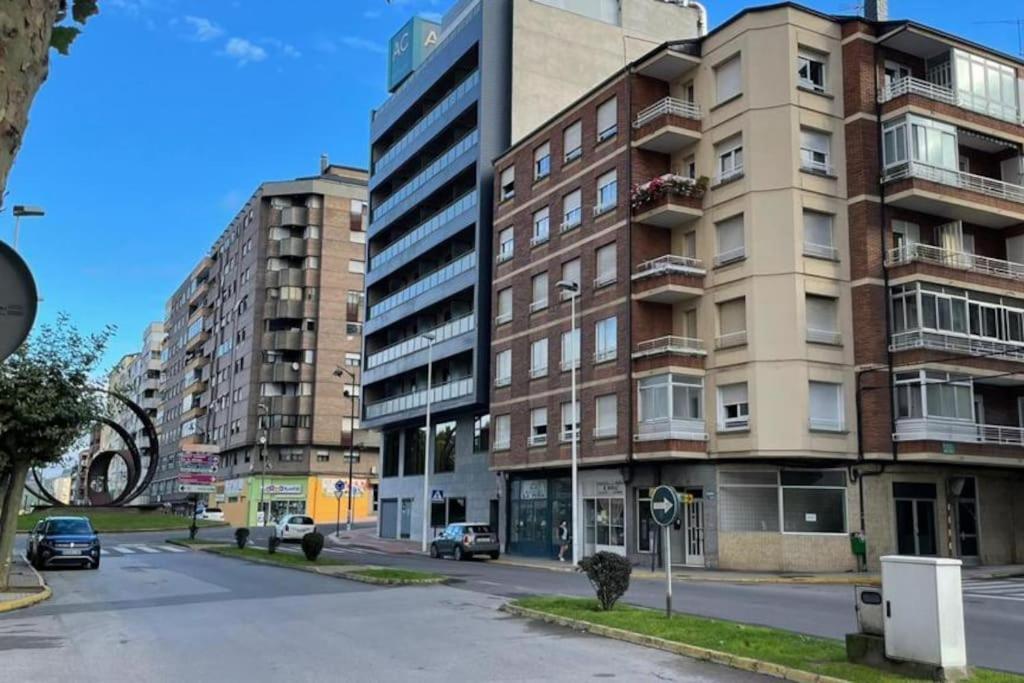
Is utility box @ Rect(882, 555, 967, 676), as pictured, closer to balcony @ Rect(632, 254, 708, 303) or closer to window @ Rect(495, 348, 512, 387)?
balcony @ Rect(632, 254, 708, 303)

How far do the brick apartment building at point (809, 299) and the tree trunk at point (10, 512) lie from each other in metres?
19.8

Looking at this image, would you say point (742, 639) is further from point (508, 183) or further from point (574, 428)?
point (508, 183)

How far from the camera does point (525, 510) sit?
42.0m

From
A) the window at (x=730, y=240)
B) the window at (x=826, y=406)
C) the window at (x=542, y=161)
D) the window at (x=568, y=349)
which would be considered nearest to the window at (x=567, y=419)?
the window at (x=568, y=349)

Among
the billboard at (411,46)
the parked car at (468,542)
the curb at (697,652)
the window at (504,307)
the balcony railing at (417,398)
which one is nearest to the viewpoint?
the curb at (697,652)

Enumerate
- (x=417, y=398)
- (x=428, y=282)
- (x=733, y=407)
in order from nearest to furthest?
(x=733, y=407), (x=417, y=398), (x=428, y=282)

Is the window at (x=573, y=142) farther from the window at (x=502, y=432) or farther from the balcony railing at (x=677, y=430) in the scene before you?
the balcony railing at (x=677, y=430)

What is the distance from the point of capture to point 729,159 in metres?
33.9

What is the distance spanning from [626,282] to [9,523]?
21.9 m

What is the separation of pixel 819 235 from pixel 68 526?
2674 cm

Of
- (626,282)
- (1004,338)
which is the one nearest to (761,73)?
(626,282)

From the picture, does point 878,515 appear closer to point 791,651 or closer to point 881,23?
point 881,23

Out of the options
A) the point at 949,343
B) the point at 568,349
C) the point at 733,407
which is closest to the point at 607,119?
the point at 568,349

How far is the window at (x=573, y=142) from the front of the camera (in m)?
39.6
